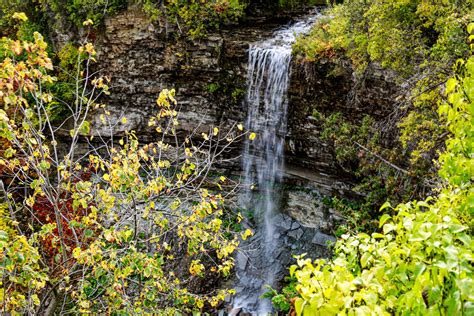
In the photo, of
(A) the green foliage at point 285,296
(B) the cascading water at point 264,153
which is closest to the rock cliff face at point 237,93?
(B) the cascading water at point 264,153

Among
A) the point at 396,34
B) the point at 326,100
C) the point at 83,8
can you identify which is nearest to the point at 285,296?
the point at 326,100

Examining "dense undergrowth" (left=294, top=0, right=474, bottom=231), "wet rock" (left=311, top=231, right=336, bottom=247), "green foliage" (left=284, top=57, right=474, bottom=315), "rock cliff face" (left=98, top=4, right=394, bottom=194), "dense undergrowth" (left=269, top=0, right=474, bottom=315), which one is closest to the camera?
"green foliage" (left=284, top=57, right=474, bottom=315)

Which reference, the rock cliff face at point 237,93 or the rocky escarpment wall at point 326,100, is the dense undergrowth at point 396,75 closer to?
the rocky escarpment wall at point 326,100

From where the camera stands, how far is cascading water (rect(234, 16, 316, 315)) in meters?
10.1

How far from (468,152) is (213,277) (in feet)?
29.1

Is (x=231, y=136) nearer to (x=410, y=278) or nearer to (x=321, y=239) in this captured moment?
(x=321, y=239)

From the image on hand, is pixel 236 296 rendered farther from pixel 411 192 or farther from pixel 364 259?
pixel 364 259

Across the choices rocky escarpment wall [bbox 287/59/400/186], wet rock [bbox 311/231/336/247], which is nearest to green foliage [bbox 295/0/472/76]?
rocky escarpment wall [bbox 287/59/400/186]

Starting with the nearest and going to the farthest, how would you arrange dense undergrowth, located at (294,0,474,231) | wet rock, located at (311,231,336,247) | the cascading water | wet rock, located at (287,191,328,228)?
1. dense undergrowth, located at (294,0,474,231)
2. the cascading water
3. wet rock, located at (311,231,336,247)
4. wet rock, located at (287,191,328,228)

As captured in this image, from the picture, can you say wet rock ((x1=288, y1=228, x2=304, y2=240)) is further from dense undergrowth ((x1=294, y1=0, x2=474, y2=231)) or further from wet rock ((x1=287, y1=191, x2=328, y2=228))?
dense undergrowth ((x1=294, y1=0, x2=474, y2=231))

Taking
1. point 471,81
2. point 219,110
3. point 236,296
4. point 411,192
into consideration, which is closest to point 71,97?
point 219,110

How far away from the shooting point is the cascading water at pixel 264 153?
10117 mm

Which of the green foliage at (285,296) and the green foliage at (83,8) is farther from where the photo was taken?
the green foliage at (83,8)

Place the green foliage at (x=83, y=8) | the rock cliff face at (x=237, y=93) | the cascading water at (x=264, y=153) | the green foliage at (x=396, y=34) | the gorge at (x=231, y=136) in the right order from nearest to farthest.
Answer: the gorge at (x=231, y=136) < the green foliage at (x=396, y=34) < the rock cliff face at (x=237, y=93) < the cascading water at (x=264, y=153) < the green foliage at (x=83, y=8)
